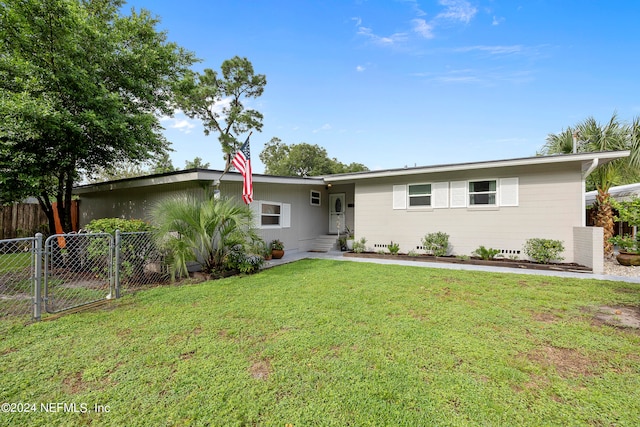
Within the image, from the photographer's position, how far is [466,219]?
29.1 feet

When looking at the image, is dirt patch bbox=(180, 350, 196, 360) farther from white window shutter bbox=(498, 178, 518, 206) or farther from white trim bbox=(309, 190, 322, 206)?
white trim bbox=(309, 190, 322, 206)

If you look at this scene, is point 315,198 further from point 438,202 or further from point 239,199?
point 438,202

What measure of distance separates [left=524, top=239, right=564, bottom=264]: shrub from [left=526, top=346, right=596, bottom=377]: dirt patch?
585 cm

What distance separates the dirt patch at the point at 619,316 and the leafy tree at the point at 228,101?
21830mm

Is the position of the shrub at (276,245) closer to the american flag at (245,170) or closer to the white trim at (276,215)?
the white trim at (276,215)

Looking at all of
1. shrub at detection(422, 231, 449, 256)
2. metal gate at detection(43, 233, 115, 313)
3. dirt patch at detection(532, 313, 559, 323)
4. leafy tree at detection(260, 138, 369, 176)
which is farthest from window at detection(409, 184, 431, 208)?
leafy tree at detection(260, 138, 369, 176)

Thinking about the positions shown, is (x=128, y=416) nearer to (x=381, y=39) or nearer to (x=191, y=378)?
(x=191, y=378)

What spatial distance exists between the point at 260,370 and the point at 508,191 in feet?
29.1

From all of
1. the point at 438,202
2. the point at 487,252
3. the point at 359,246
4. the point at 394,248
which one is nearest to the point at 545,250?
the point at 487,252

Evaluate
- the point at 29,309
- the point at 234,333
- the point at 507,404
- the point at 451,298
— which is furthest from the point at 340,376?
the point at 29,309

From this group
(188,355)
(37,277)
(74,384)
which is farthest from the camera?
(37,277)

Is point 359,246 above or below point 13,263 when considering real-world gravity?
above

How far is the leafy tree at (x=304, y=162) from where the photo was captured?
31797mm

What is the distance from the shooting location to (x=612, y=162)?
8.73 m
